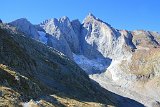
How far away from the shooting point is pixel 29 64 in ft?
376

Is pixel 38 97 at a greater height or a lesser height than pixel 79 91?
lesser

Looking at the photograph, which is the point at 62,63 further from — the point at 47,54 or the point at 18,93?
the point at 18,93

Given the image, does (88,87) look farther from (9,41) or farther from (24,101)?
(24,101)

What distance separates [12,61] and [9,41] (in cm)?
1443

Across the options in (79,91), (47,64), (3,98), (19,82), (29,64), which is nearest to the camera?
(3,98)

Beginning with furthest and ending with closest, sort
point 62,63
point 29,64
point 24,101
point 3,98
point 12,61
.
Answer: point 62,63, point 29,64, point 12,61, point 24,101, point 3,98

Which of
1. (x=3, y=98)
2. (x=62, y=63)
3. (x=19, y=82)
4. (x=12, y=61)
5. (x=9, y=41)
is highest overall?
(x=62, y=63)

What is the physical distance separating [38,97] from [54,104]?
12.7ft

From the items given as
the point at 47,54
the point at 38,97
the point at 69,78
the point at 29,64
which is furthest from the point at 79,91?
the point at 38,97

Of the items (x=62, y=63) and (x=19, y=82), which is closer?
(x=19, y=82)

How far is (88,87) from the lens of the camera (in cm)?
15500

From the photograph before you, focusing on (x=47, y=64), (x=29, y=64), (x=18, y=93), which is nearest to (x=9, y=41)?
(x=29, y=64)

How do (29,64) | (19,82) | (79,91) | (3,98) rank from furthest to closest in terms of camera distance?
1. (79,91)
2. (29,64)
3. (19,82)
4. (3,98)

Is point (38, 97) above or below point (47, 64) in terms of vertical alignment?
below
